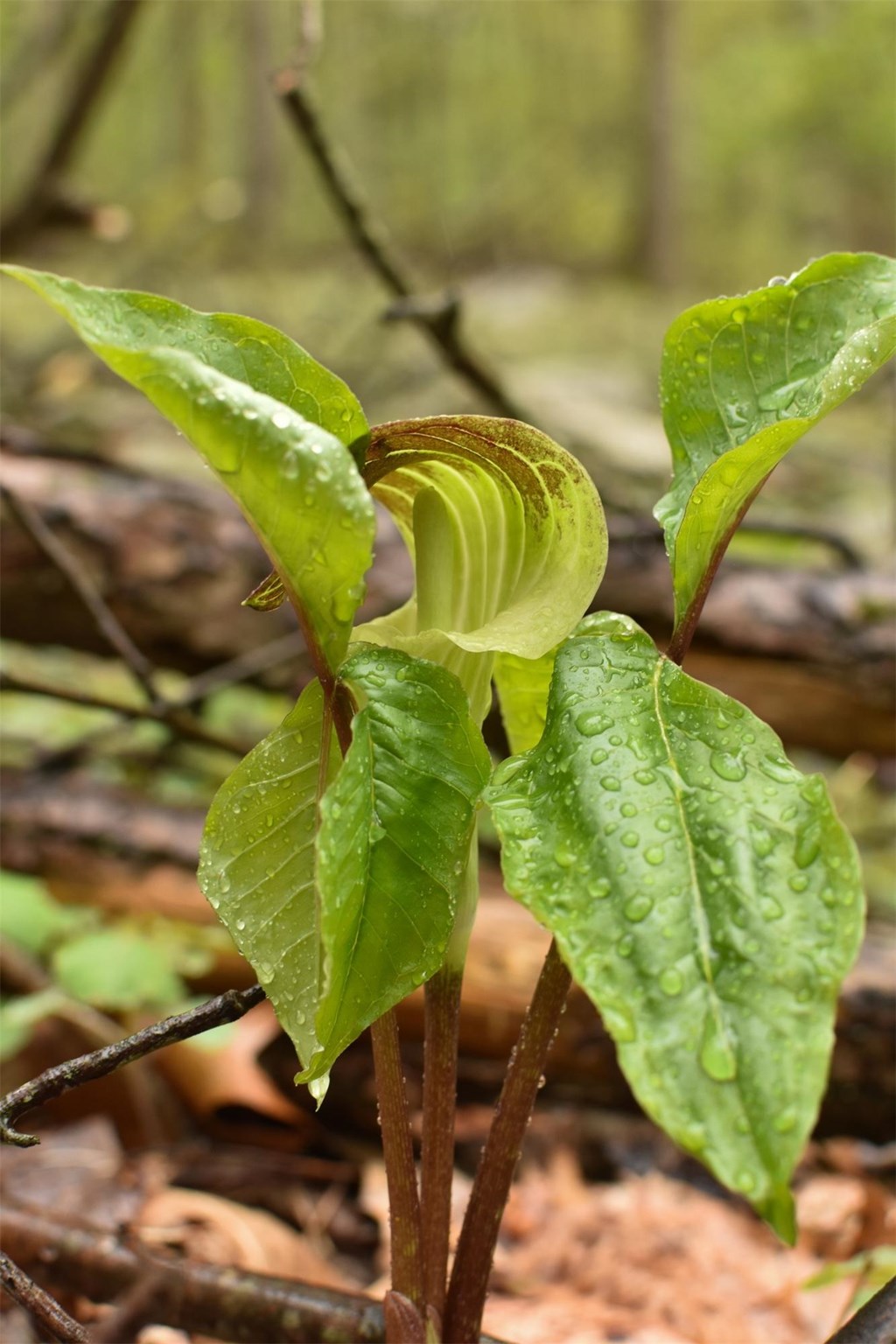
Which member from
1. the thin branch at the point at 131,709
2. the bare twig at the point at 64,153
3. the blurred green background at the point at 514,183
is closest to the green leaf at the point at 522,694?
the thin branch at the point at 131,709

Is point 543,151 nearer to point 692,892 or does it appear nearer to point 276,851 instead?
point 276,851

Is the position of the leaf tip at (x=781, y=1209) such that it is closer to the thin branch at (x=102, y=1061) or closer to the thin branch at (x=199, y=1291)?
the thin branch at (x=102, y=1061)

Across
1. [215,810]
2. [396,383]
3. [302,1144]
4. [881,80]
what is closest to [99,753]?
[302,1144]

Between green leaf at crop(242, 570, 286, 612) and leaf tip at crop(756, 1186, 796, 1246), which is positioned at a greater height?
green leaf at crop(242, 570, 286, 612)

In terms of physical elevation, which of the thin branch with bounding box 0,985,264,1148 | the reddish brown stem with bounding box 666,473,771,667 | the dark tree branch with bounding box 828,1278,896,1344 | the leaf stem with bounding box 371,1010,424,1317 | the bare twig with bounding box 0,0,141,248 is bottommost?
the dark tree branch with bounding box 828,1278,896,1344

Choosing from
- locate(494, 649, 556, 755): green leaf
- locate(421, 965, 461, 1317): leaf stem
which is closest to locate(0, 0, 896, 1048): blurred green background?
locate(494, 649, 556, 755): green leaf

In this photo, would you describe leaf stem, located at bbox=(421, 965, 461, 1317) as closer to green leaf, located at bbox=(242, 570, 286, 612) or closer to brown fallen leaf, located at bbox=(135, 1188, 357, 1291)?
green leaf, located at bbox=(242, 570, 286, 612)

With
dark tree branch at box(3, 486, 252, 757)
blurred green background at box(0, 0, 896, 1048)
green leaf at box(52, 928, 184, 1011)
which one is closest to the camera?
green leaf at box(52, 928, 184, 1011)

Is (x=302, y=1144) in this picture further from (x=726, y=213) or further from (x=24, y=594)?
(x=726, y=213)

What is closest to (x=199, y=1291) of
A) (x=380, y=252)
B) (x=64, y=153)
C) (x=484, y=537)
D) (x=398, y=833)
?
Answer: (x=398, y=833)
